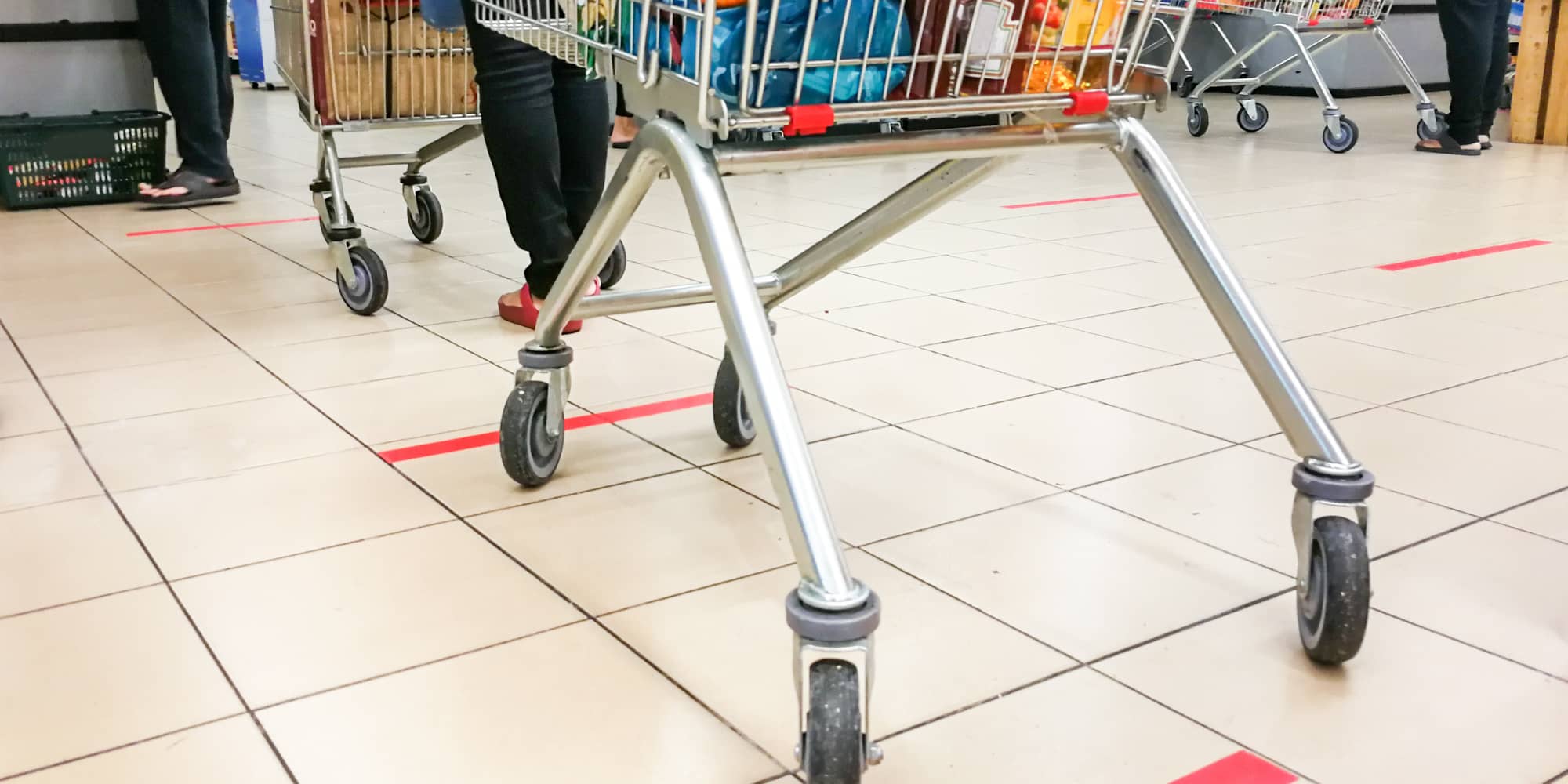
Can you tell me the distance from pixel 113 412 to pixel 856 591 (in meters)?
1.47

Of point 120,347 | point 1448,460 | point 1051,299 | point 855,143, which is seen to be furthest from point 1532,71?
point 120,347

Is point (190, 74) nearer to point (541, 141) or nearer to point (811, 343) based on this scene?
point (541, 141)

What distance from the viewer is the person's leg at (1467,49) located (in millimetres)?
4859

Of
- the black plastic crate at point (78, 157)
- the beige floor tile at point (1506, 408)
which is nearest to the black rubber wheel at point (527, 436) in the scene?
the beige floor tile at point (1506, 408)

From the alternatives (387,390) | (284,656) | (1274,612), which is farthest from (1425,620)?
(387,390)

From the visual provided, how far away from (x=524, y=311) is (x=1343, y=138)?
3960 millimetres

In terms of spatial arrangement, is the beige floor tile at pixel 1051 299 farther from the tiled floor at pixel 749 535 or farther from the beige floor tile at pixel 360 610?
the beige floor tile at pixel 360 610

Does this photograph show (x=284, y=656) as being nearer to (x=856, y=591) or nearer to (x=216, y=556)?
(x=216, y=556)

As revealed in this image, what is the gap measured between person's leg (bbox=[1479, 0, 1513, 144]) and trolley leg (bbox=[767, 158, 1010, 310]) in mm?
4383

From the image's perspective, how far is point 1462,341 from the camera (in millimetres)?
2400

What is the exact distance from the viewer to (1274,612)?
1.35 m

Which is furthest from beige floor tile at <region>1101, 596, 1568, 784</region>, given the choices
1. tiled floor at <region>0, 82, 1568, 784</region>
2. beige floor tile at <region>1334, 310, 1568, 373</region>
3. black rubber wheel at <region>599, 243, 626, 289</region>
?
black rubber wheel at <region>599, 243, 626, 289</region>

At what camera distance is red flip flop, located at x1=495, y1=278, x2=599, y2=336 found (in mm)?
2449

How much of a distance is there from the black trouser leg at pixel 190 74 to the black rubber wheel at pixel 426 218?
0.89 metres
